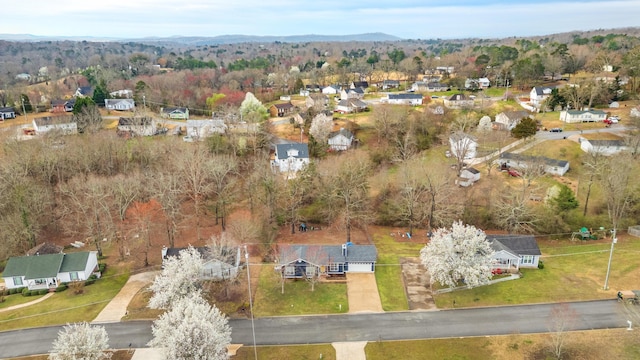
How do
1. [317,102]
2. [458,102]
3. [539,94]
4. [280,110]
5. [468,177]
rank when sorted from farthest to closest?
[280,110]
[539,94]
[458,102]
[317,102]
[468,177]

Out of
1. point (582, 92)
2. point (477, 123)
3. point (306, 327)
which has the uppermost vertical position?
point (582, 92)

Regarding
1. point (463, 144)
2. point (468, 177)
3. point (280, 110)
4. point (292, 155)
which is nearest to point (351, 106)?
point (280, 110)

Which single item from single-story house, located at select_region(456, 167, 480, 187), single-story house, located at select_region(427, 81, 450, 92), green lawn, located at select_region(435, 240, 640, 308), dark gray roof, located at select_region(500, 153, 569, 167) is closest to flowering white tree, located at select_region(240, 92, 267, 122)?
single-story house, located at select_region(456, 167, 480, 187)

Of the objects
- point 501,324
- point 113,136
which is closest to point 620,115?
point 501,324

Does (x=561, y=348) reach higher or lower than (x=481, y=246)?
lower

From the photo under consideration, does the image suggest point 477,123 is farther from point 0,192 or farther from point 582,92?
point 0,192

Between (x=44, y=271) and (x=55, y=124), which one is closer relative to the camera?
(x=44, y=271)

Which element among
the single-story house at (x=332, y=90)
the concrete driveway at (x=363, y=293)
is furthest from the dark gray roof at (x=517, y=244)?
the single-story house at (x=332, y=90)

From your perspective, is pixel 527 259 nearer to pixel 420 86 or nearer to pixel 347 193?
pixel 347 193

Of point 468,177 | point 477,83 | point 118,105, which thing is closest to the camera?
point 468,177
